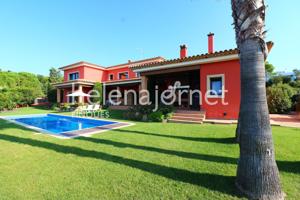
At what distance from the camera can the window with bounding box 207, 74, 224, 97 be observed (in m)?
12.7

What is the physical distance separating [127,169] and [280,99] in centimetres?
2007

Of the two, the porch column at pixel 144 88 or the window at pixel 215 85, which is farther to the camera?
the porch column at pixel 144 88

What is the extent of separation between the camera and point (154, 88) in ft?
56.4

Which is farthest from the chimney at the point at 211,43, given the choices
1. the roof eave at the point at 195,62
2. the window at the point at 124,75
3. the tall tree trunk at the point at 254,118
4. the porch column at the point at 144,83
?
the window at the point at 124,75

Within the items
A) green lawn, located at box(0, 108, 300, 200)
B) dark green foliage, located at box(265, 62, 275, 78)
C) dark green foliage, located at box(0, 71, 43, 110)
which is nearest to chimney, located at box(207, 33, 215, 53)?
green lawn, located at box(0, 108, 300, 200)

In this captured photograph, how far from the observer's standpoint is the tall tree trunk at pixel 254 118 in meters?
2.97

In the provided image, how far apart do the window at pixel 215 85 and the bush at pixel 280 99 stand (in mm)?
9581

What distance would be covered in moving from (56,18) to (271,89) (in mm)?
25283

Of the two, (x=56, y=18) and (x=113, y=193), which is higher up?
(x=56, y=18)

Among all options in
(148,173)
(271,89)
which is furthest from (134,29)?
(148,173)

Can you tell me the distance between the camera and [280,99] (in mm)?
17578

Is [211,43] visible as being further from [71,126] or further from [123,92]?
[123,92]

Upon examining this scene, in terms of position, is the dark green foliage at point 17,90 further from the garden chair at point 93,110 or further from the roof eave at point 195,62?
the roof eave at point 195,62

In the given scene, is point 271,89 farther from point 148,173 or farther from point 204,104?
point 148,173
